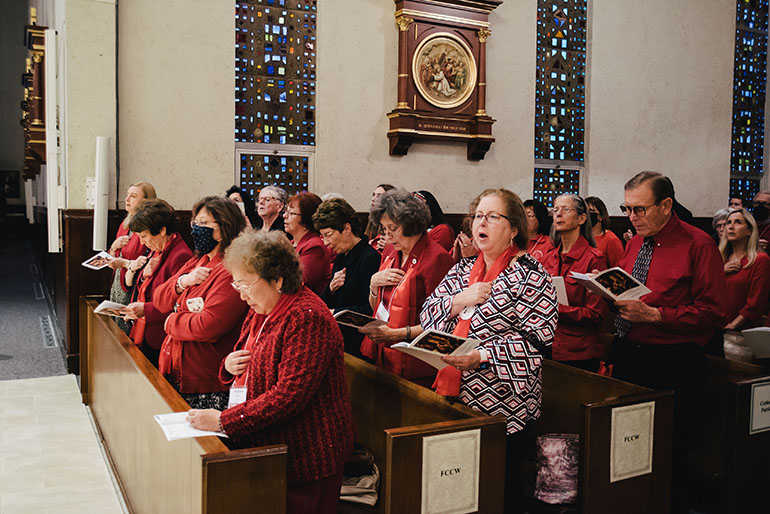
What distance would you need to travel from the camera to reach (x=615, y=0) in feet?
29.5

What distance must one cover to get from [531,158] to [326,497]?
22.5ft

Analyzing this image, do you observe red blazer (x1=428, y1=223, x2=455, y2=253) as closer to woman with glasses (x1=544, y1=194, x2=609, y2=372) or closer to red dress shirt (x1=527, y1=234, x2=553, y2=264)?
red dress shirt (x1=527, y1=234, x2=553, y2=264)

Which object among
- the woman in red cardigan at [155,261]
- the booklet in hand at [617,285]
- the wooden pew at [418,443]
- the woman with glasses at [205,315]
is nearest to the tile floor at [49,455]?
the woman in red cardigan at [155,261]

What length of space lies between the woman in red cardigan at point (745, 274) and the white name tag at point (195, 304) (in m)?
3.99

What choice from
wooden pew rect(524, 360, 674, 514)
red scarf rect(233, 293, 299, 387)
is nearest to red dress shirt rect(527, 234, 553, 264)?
wooden pew rect(524, 360, 674, 514)

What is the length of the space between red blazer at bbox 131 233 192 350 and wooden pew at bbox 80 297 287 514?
16 cm

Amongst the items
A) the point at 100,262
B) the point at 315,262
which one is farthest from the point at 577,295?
Result: the point at 100,262

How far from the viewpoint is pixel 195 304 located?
326cm

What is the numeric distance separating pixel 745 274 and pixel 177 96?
5.30m

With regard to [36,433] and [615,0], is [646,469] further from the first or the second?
[615,0]

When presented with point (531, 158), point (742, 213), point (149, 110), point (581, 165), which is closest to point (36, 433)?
point (149, 110)

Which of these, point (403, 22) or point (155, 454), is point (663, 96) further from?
point (155, 454)

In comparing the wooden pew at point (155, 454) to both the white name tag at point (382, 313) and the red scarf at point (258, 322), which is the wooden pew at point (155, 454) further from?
the white name tag at point (382, 313)

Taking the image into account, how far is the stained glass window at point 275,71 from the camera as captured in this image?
24.4 feet
